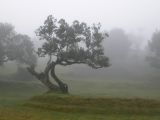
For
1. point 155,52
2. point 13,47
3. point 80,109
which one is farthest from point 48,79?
point 155,52

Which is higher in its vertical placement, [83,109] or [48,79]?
[48,79]

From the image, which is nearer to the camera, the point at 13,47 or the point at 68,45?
the point at 68,45

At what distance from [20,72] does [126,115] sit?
5377 centimetres

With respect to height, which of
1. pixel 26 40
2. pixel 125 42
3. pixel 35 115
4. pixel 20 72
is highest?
pixel 125 42

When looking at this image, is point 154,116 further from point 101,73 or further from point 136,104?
point 101,73

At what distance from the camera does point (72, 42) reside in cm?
5216

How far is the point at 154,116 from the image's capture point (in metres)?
35.9

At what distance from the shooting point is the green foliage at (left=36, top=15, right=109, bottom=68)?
5178 cm

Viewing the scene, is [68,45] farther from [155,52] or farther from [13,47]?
[155,52]

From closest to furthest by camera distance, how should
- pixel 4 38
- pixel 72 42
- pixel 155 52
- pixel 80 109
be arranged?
pixel 80 109, pixel 72 42, pixel 4 38, pixel 155 52

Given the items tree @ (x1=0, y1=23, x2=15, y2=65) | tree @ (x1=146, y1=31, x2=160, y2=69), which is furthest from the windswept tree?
tree @ (x1=146, y1=31, x2=160, y2=69)

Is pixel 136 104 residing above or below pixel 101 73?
below

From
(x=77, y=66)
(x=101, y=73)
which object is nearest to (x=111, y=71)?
(x=101, y=73)

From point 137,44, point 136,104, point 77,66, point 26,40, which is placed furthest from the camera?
point 137,44
